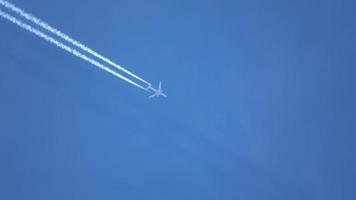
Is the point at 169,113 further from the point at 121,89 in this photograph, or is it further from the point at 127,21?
the point at 127,21

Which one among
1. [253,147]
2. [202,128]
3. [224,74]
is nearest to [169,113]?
[202,128]

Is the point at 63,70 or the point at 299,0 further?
the point at 299,0

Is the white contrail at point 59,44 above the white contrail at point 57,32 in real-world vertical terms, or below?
below

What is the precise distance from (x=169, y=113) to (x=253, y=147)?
40.2 inches

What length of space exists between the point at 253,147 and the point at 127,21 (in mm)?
1852

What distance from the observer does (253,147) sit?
15.8 ft

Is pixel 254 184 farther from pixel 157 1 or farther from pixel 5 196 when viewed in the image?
pixel 5 196

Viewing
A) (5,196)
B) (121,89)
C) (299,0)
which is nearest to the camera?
(5,196)

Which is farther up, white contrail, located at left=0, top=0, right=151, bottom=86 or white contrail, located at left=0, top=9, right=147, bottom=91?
white contrail, located at left=0, top=0, right=151, bottom=86

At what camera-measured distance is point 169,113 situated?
446cm

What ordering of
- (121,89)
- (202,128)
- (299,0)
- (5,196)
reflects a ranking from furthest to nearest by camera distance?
(299,0), (202,128), (121,89), (5,196)

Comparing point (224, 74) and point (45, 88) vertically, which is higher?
point (224, 74)

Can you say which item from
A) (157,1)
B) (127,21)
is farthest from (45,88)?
(157,1)

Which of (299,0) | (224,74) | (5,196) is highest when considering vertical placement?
(299,0)
